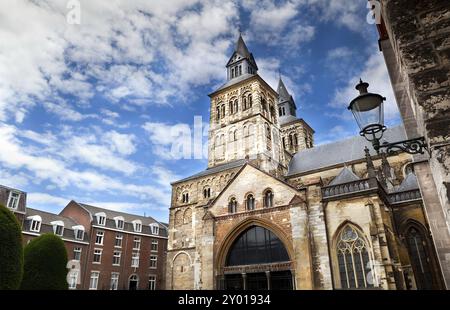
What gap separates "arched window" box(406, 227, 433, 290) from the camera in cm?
1493

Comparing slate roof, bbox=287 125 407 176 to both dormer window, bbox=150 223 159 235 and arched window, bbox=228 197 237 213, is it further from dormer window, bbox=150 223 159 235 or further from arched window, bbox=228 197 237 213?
dormer window, bbox=150 223 159 235

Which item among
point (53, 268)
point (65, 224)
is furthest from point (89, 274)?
point (53, 268)

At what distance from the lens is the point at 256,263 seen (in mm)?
17078

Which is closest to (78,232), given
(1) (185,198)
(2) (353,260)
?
(1) (185,198)

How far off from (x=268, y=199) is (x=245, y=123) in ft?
59.2

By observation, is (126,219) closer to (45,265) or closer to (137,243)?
(137,243)

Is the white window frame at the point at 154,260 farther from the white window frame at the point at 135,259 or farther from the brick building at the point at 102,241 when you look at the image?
the white window frame at the point at 135,259

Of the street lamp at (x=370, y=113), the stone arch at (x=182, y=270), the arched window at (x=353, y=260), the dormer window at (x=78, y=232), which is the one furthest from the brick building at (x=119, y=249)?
the street lamp at (x=370, y=113)

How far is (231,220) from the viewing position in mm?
18156

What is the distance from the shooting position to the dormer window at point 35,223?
2947cm

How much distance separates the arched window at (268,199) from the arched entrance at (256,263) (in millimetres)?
1362

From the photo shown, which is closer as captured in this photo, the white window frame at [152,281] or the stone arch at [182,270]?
the stone arch at [182,270]

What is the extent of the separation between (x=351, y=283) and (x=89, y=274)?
27345 mm

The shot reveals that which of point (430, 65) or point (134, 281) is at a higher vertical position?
point (430, 65)
